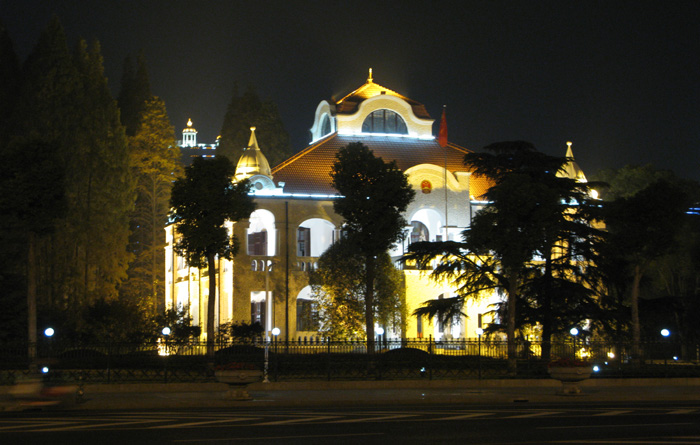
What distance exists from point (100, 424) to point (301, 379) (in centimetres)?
1192

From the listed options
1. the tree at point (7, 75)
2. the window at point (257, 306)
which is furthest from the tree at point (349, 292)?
the tree at point (7, 75)

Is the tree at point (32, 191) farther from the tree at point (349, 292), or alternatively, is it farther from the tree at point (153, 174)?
the tree at point (153, 174)

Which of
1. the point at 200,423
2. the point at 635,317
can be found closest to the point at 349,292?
the point at 635,317

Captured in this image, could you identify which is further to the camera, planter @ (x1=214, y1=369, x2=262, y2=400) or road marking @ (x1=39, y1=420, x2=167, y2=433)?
planter @ (x1=214, y1=369, x2=262, y2=400)

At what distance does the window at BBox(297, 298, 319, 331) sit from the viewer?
4668 centimetres

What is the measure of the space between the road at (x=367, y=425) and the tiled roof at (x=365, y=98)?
37.6 m

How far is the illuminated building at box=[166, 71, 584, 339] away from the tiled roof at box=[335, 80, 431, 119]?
7 centimetres

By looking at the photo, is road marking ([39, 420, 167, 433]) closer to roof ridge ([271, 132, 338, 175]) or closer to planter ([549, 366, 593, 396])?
planter ([549, 366, 593, 396])

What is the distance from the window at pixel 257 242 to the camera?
59000 millimetres

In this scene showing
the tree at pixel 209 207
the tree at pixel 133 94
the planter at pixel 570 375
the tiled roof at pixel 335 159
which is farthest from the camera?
the tree at pixel 133 94

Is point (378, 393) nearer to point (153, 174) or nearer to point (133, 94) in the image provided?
point (153, 174)

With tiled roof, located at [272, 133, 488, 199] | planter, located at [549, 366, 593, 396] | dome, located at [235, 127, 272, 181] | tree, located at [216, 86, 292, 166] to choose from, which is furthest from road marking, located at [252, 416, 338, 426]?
tree, located at [216, 86, 292, 166]

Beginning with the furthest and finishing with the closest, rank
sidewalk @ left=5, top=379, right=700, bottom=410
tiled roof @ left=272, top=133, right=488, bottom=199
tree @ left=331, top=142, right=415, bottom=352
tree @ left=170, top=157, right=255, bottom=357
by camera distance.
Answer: tiled roof @ left=272, top=133, right=488, bottom=199 → tree @ left=331, top=142, right=415, bottom=352 → tree @ left=170, top=157, right=255, bottom=357 → sidewalk @ left=5, top=379, right=700, bottom=410

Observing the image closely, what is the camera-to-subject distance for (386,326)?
4706 cm
